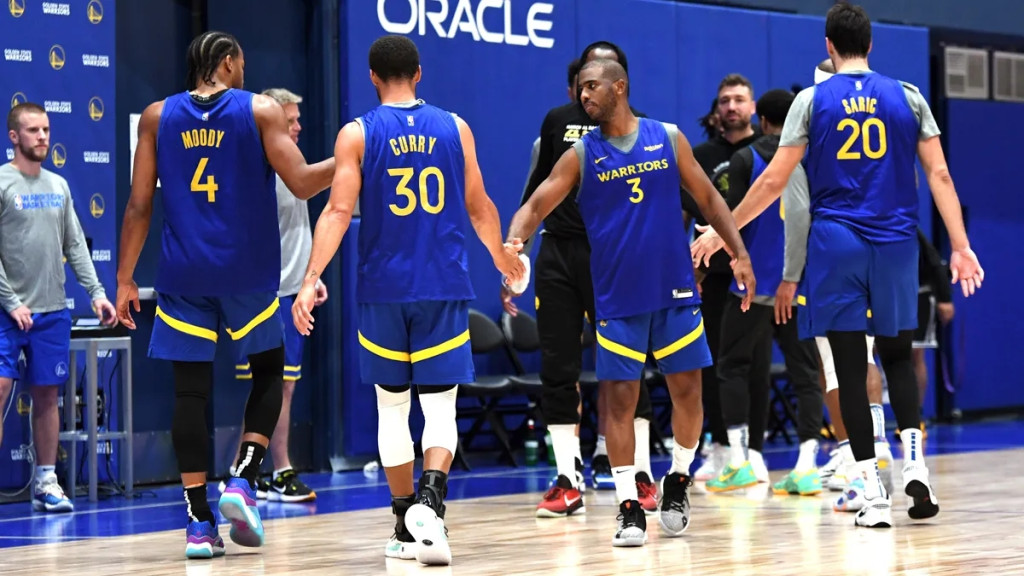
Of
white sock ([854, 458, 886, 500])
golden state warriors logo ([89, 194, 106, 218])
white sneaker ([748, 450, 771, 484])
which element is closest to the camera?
white sock ([854, 458, 886, 500])

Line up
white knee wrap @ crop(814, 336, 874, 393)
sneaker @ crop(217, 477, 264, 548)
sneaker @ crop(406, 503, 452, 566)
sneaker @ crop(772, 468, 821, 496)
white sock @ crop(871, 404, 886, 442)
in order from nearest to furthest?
sneaker @ crop(406, 503, 452, 566) < sneaker @ crop(217, 477, 264, 548) < white sock @ crop(871, 404, 886, 442) < white knee wrap @ crop(814, 336, 874, 393) < sneaker @ crop(772, 468, 821, 496)

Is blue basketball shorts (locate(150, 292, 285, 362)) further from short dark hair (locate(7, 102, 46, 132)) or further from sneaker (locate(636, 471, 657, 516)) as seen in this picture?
short dark hair (locate(7, 102, 46, 132))

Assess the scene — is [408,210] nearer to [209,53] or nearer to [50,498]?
[209,53]

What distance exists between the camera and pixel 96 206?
8.90 metres

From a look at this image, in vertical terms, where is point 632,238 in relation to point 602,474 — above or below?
above

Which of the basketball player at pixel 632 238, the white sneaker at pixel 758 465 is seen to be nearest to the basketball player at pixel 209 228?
the basketball player at pixel 632 238

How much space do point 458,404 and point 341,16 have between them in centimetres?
274

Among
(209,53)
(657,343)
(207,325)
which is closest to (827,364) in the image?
(657,343)

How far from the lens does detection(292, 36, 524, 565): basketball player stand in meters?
5.61

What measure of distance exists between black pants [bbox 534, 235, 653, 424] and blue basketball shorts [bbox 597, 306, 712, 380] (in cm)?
131

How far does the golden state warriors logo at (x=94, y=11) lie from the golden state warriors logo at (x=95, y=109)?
0.46 meters

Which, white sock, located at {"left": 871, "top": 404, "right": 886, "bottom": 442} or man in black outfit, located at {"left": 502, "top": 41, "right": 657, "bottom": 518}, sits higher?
man in black outfit, located at {"left": 502, "top": 41, "right": 657, "bottom": 518}

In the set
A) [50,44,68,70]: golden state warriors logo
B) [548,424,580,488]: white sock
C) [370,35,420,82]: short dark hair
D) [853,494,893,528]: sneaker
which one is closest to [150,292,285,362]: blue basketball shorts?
[370,35,420,82]: short dark hair

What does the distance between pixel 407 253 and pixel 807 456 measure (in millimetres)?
3312
